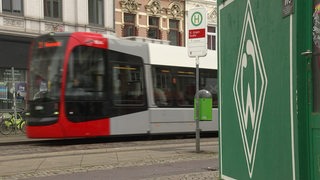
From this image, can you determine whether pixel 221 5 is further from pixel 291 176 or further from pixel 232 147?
pixel 291 176

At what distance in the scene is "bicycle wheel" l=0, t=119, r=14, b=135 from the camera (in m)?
21.0

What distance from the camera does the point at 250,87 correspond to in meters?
3.93

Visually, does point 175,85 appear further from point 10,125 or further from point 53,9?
point 53,9

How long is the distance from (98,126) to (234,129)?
11.2m

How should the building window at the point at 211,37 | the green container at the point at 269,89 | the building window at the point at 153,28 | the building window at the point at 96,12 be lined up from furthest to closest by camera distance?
the building window at the point at 211,37
the building window at the point at 153,28
the building window at the point at 96,12
the green container at the point at 269,89

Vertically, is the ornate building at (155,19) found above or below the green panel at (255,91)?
above

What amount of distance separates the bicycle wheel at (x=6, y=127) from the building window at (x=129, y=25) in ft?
39.3

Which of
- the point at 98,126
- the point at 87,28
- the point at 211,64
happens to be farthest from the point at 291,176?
the point at 87,28

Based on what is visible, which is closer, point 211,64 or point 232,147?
point 232,147

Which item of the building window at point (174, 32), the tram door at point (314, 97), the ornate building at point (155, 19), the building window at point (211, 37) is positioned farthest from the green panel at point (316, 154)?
the building window at point (211, 37)

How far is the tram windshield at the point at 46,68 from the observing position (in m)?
14.7

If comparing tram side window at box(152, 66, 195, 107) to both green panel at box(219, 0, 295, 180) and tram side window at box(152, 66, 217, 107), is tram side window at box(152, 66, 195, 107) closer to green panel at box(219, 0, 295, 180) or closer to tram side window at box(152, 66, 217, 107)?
tram side window at box(152, 66, 217, 107)

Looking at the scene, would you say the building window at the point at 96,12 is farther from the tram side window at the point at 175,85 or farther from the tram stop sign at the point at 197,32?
the tram stop sign at the point at 197,32

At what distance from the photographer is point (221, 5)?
4754 mm
